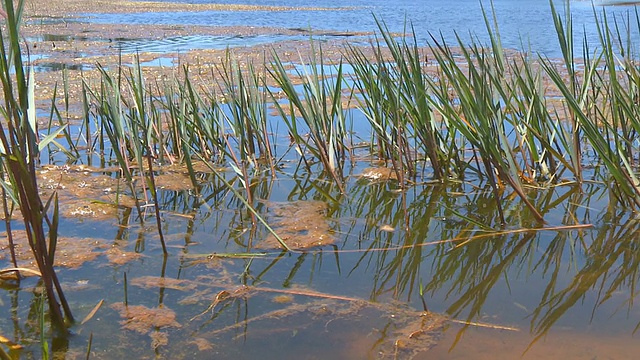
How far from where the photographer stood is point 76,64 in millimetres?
7199

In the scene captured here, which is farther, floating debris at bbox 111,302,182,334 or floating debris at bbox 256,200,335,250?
floating debris at bbox 256,200,335,250

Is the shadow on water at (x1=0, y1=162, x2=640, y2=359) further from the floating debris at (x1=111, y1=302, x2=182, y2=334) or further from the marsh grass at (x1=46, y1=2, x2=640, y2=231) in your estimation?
the marsh grass at (x1=46, y1=2, x2=640, y2=231)

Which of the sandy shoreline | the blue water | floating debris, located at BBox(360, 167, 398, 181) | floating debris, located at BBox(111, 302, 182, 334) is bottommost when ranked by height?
floating debris, located at BBox(111, 302, 182, 334)

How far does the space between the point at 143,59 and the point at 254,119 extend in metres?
4.87

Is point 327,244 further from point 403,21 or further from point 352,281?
point 403,21

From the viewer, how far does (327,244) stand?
2.46 m

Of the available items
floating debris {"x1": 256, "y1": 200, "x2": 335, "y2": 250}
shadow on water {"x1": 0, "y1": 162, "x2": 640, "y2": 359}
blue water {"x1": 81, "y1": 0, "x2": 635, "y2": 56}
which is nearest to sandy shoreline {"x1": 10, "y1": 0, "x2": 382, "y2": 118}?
blue water {"x1": 81, "y1": 0, "x2": 635, "y2": 56}

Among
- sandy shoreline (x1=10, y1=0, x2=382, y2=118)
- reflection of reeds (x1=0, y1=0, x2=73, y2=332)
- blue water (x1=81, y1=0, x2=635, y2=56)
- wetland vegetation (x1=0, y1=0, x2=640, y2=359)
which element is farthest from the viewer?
blue water (x1=81, y1=0, x2=635, y2=56)

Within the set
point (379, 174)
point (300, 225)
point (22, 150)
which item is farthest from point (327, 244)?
point (22, 150)

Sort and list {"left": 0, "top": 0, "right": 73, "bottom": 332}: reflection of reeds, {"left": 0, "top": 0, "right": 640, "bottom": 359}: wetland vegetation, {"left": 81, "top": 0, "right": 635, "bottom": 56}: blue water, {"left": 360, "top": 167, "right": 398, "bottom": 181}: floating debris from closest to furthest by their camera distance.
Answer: {"left": 0, "top": 0, "right": 73, "bottom": 332}: reflection of reeds → {"left": 0, "top": 0, "right": 640, "bottom": 359}: wetland vegetation → {"left": 360, "top": 167, "right": 398, "bottom": 181}: floating debris → {"left": 81, "top": 0, "right": 635, "bottom": 56}: blue water

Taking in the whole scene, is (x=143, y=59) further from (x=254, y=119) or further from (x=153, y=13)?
(x=153, y=13)

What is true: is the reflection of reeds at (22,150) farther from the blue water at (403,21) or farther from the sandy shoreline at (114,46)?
the blue water at (403,21)

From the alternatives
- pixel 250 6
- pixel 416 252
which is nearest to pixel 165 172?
pixel 416 252

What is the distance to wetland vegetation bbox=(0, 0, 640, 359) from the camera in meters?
1.77
